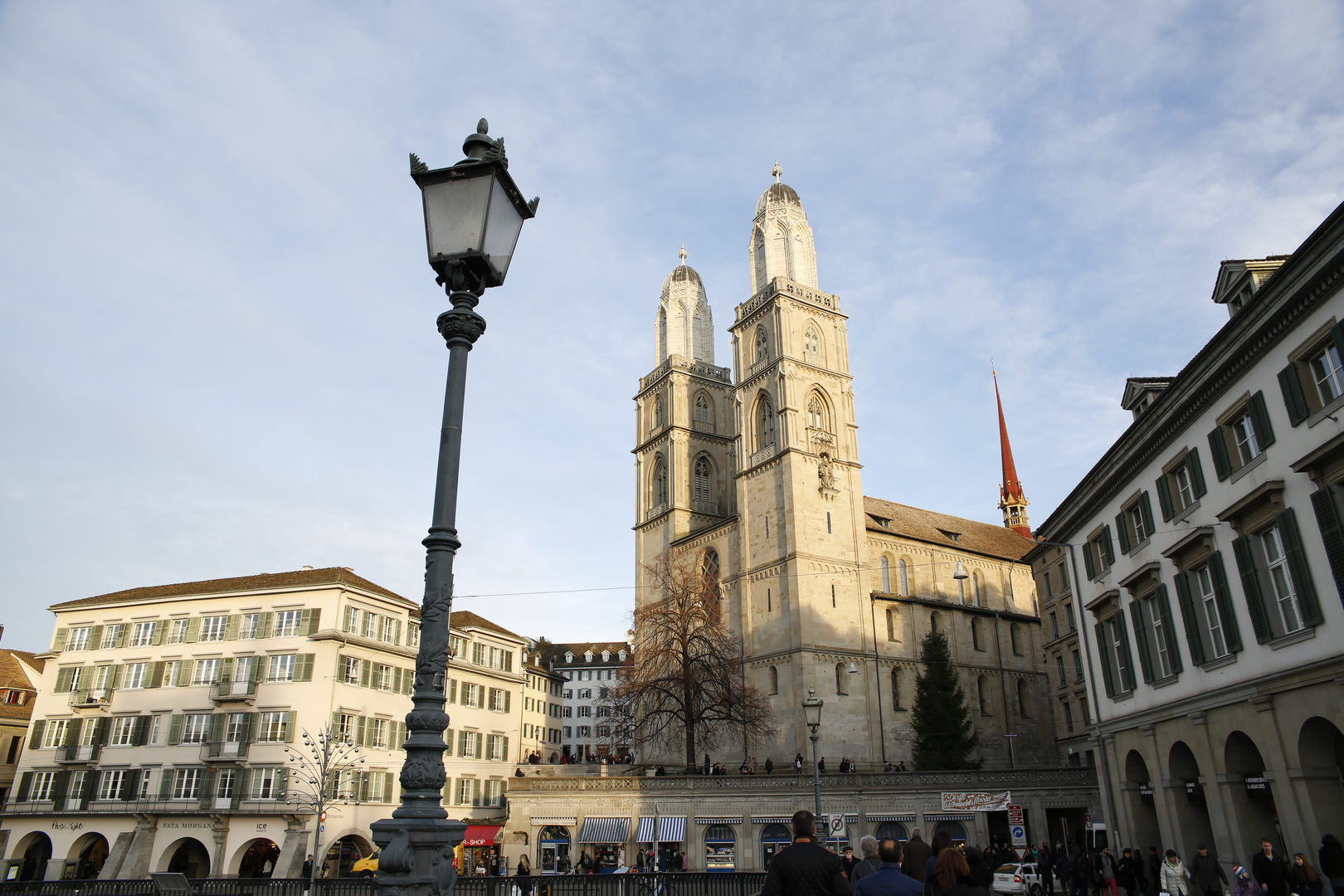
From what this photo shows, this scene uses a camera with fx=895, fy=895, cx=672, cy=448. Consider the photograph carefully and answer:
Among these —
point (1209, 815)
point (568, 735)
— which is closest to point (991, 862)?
point (1209, 815)

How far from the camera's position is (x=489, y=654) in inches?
2069

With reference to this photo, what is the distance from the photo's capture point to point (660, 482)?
217 ft

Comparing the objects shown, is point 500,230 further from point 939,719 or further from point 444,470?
point 939,719

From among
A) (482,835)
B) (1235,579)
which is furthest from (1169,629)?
(482,835)

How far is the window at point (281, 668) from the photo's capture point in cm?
4053

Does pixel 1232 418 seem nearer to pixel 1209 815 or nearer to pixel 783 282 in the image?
pixel 1209 815

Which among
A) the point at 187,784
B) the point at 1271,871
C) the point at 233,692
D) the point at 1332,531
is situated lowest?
the point at 1271,871

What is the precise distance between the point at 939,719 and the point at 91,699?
143ft

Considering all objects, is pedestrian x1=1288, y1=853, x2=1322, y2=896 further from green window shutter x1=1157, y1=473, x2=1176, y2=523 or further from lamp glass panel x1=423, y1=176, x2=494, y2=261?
lamp glass panel x1=423, y1=176, x2=494, y2=261

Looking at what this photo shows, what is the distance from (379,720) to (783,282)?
35.5 meters

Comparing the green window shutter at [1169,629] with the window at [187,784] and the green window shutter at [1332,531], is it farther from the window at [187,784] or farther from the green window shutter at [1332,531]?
the window at [187,784]

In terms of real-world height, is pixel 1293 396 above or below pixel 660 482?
below

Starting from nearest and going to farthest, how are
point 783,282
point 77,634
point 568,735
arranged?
point 77,634
point 783,282
point 568,735

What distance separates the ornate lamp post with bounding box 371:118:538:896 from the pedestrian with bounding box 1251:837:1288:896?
50.9 feet
